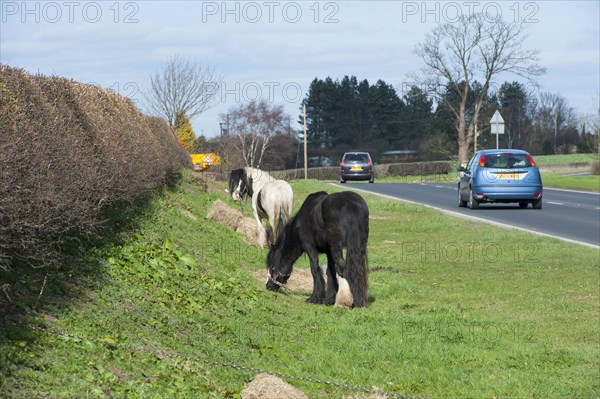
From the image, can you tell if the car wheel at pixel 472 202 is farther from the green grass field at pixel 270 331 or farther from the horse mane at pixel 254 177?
the green grass field at pixel 270 331

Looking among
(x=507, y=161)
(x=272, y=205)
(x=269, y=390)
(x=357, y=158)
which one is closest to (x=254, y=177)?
(x=272, y=205)

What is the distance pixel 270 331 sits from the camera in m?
10.6

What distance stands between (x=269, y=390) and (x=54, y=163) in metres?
3.64

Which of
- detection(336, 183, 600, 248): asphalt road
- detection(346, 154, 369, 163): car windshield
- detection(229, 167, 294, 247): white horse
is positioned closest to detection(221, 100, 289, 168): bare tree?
detection(346, 154, 369, 163): car windshield

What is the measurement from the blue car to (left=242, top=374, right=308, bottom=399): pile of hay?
25.4 m

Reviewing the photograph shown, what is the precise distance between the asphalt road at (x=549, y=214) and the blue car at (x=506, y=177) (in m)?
0.52

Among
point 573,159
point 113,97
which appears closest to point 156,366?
point 113,97

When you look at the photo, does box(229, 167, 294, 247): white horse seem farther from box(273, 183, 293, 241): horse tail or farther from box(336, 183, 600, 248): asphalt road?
box(336, 183, 600, 248): asphalt road

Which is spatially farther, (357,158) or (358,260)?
(357,158)

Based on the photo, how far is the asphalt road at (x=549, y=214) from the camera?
2444 centimetres

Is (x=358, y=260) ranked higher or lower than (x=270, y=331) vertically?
higher

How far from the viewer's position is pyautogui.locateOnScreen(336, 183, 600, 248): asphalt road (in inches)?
962

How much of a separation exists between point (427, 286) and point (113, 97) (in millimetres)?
6877

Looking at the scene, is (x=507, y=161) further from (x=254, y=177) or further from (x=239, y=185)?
(x=254, y=177)
